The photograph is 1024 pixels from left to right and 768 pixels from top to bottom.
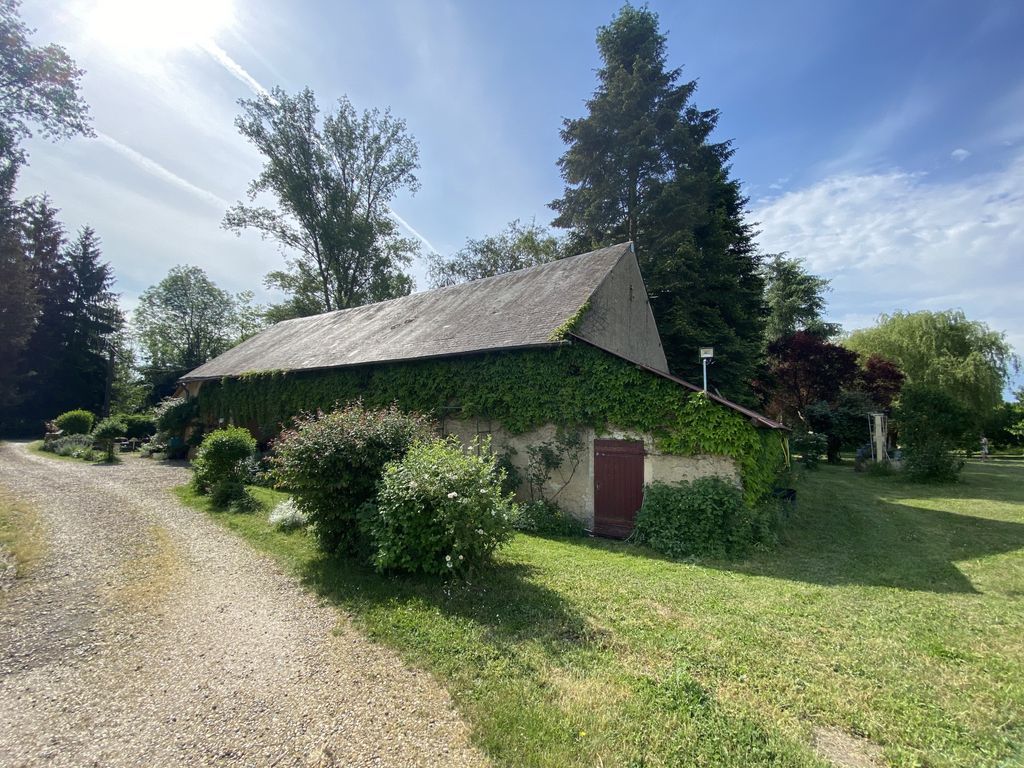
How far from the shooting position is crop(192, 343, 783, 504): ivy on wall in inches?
346

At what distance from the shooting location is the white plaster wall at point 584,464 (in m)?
8.98

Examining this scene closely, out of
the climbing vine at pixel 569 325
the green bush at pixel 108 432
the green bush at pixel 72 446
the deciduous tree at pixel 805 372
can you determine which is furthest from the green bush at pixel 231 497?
the deciduous tree at pixel 805 372

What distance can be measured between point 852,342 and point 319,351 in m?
34.3

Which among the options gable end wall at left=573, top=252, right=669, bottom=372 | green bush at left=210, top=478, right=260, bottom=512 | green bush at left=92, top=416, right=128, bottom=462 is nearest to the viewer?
green bush at left=210, top=478, right=260, bottom=512

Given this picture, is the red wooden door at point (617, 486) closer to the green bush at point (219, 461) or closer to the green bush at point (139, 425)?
the green bush at point (219, 461)

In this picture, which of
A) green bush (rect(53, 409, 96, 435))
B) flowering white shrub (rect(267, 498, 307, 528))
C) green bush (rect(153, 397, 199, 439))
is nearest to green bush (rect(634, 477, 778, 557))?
flowering white shrub (rect(267, 498, 307, 528))

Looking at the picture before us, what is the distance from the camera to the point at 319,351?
55.3 ft

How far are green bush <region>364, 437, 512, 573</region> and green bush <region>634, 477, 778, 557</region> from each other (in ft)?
13.9

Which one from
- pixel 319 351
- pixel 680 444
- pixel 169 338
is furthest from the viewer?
pixel 169 338

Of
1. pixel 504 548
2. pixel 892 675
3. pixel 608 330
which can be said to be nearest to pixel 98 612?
pixel 504 548

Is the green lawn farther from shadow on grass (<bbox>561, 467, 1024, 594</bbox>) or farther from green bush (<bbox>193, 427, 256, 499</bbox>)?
green bush (<bbox>193, 427, 256, 499</bbox>)

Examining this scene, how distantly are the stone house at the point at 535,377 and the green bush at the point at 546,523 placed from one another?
14.0 inches

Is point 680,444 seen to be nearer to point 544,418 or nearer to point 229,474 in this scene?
point 544,418

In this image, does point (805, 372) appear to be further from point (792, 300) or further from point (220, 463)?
point (220, 463)
